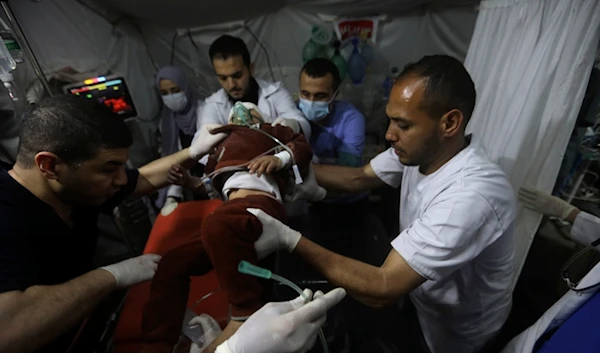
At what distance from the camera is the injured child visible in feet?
3.28

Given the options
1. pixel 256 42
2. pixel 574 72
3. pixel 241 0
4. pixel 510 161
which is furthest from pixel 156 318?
pixel 256 42

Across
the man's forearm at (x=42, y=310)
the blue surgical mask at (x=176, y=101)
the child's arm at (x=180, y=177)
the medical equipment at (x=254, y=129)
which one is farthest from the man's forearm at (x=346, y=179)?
the blue surgical mask at (x=176, y=101)

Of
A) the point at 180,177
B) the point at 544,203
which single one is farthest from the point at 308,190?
the point at 544,203

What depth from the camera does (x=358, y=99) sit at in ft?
11.8

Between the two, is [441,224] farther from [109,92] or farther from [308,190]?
[109,92]

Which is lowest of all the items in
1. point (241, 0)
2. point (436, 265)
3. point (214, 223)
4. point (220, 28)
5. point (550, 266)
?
point (550, 266)

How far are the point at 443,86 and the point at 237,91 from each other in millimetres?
1469

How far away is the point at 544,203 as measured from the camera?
5.66ft

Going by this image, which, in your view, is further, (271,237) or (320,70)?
(320,70)

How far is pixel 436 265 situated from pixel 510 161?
118cm

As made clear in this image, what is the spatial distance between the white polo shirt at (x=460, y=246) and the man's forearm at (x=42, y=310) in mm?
1159

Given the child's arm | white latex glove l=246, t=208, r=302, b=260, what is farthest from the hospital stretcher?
white latex glove l=246, t=208, r=302, b=260

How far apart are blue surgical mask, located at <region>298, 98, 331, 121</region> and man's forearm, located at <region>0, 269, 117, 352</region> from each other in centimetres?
149

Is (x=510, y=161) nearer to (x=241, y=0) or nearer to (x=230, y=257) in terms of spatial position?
(x=230, y=257)
